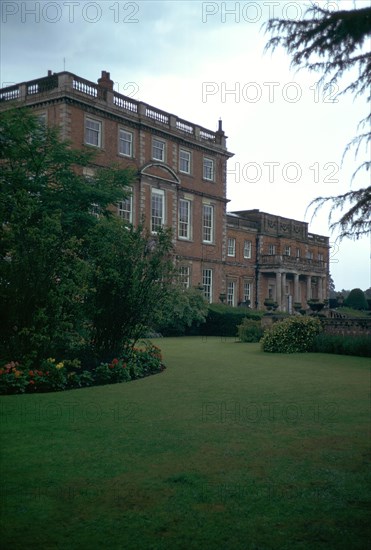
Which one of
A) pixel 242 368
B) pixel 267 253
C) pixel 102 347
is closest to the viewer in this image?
pixel 102 347

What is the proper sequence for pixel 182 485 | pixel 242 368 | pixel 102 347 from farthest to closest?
pixel 242 368
pixel 102 347
pixel 182 485

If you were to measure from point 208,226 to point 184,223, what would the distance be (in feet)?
8.89

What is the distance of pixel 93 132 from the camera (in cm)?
3200

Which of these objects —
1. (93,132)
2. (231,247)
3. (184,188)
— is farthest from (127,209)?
(231,247)

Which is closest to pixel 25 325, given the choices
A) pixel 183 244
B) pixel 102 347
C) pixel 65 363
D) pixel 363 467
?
pixel 65 363

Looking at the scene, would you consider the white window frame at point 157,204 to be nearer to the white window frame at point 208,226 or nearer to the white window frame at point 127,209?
the white window frame at point 127,209

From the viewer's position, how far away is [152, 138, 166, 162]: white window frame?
119 feet

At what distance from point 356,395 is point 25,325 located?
6473 millimetres

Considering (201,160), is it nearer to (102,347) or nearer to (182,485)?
(102,347)

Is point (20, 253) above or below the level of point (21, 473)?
above

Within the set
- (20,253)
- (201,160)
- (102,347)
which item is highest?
(201,160)

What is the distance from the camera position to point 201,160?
40344mm

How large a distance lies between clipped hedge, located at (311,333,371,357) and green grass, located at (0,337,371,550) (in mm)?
8964

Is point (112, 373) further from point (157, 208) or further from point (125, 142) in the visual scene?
point (157, 208)
